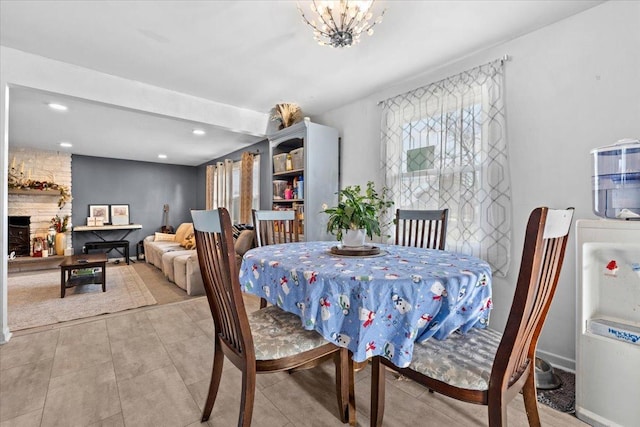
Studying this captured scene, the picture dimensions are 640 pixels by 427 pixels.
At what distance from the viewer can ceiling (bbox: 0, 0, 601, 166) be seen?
1.78 metres

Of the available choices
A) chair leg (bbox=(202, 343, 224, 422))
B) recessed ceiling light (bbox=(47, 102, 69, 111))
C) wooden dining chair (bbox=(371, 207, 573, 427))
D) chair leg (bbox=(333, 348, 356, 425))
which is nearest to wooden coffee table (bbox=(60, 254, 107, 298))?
recessed ceiling light (bbox=(47, 102, 69, 111))

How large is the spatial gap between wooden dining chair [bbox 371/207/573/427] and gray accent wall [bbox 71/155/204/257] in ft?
23.5

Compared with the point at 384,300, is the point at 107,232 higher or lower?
lower

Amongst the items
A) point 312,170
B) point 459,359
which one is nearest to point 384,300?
point 459,359

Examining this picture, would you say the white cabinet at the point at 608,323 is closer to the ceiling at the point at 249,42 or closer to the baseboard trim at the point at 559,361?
the baseboard trim at the point at 559,361

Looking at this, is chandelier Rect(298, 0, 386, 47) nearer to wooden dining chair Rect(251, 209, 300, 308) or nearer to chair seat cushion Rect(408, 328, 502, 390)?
wooden dining chair Rect(251, 209, 300, 308)

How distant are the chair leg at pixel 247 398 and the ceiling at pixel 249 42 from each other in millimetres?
1976

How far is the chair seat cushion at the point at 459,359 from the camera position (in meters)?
0.97

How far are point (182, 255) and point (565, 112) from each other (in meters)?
4.48

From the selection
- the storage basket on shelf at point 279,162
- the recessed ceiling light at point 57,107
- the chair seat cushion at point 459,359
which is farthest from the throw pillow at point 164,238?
the chair seat cushion at point 459,359

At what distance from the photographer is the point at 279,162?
376 cm

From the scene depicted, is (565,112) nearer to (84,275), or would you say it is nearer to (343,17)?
(343,17)

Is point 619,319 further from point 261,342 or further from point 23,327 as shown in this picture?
point 23,327

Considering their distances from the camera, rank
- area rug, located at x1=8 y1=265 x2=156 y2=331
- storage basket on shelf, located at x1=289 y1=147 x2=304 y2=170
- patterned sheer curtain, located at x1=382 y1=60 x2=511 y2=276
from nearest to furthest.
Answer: patterned sheer curtain, located at x1=382 y1=60 x2=511 y2=276
area rug, located at x1=8 y1=265 x2=156 y2=331
storage basket on shelf, located at x1=289 y1=147 x2=304 y2=170
